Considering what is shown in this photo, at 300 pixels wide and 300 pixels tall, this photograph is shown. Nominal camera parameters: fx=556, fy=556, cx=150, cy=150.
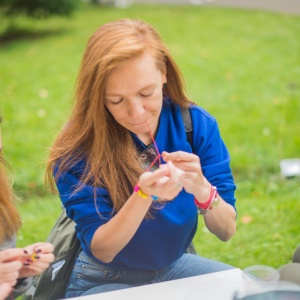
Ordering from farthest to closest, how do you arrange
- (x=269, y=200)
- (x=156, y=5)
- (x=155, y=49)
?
(x=156, y=5) < (x=269, y=200) < (x=155, y=49)

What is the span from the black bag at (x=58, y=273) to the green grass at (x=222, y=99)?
1.05 feet

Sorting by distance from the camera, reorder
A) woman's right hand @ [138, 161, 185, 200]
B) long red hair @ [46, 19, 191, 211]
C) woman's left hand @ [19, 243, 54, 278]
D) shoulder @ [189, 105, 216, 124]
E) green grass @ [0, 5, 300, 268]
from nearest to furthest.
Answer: woman's right hand @ [138, 161, 185, 200] < woman's left hand @ [19, 243, 54, 278] < long red hair @ [46, 19, 191, 211] < shoulder @ [189, 105, 216, 124] < green grass @ [0, 5, 300, 268]

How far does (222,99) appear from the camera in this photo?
17.8 ft

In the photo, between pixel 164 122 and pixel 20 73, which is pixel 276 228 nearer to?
pixel 164 122

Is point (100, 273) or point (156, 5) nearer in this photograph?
point (100, 273)

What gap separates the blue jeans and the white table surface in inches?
14.2

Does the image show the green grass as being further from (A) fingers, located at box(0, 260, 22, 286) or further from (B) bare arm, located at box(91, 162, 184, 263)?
(A) fingers, located at box(0, 260, 22, 286)

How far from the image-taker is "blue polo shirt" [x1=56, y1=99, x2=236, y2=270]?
1.77 meters

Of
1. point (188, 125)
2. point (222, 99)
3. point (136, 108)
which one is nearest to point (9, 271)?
point (136, 108)

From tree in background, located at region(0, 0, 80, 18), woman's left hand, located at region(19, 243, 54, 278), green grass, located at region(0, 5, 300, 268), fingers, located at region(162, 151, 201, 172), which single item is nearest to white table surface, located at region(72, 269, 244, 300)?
woman's left hand, located at region(19, 243, 54, 278)

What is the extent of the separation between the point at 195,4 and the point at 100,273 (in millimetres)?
9423

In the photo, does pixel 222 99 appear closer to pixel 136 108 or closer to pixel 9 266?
pixel 136 108

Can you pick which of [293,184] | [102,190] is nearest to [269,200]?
[293,184]

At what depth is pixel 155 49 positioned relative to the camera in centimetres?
168
